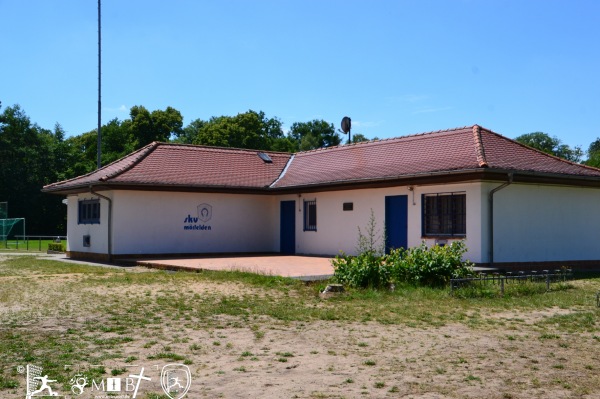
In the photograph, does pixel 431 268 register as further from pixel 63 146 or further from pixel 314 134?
pixel 314 134

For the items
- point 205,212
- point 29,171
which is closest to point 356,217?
point 205,212

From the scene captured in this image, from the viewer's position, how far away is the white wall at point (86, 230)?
24.4m

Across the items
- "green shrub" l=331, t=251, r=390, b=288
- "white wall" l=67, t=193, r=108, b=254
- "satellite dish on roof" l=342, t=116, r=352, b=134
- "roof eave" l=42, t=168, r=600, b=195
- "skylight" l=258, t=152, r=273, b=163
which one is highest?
"satellite dish on roof" l=342, t=116, r=352, b=134

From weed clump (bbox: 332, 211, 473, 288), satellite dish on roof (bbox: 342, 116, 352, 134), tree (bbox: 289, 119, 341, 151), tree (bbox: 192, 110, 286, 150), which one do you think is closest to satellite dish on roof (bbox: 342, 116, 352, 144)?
satellite dish on roof (bbox: 342, 116, 352, 134)

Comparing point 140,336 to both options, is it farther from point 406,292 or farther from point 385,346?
point 406,292

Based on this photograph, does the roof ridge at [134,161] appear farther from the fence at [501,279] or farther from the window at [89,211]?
the fence at [501,279]

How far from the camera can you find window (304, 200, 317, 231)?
25328 mm

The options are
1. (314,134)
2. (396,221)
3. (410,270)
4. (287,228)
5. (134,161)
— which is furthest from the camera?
(314,134)

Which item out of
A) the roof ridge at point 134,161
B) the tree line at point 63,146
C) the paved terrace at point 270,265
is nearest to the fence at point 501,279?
the paved terrace at point 270,265

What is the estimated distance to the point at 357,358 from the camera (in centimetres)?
756

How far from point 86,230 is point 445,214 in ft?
46.2

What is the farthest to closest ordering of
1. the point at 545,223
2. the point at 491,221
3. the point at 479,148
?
the point at 545,223, the point at 479,148, the point at 491,221

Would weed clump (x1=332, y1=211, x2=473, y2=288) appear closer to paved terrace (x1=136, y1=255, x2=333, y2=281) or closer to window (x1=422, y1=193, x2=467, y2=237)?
paved terrace (x1=136, y1=255, x2=333, y2=281)

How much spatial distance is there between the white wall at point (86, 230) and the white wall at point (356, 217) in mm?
7045
